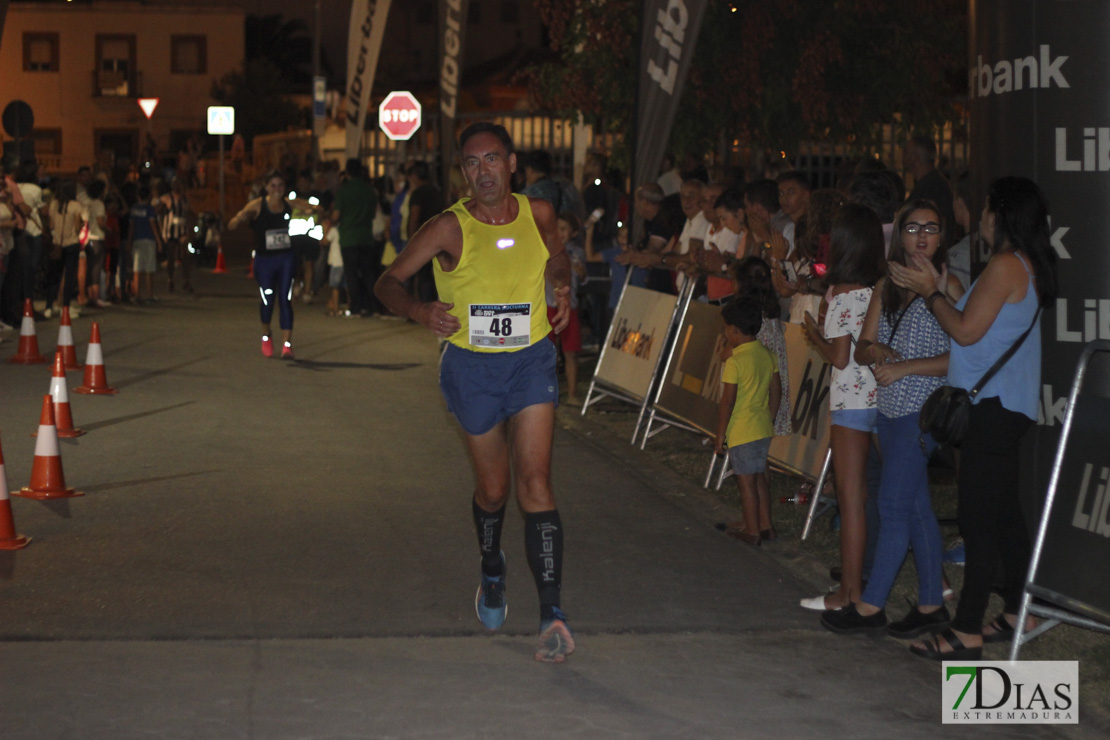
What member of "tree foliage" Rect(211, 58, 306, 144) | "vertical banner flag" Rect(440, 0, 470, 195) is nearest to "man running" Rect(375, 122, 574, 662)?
"vertical banner flag" Rect(440, 0, 470, 195)

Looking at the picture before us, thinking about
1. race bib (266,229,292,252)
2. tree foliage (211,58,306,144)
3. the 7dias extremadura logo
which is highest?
tree foliage (211,58,306,144)

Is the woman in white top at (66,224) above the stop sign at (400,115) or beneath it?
beneath

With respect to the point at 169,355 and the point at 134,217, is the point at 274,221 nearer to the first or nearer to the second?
the point at 169,355

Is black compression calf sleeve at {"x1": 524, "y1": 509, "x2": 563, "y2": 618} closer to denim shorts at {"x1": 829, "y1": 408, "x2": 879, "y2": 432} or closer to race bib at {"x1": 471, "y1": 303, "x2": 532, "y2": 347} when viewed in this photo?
race bib at {"x1": 471, "y1": 303, "x2": 532, "y2": 347}

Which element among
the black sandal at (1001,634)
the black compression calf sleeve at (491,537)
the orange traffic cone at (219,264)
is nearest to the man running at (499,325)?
the black compression calf sleeve at (491,537)

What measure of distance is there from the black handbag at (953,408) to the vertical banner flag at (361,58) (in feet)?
66.5

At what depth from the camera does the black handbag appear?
19.1 feet

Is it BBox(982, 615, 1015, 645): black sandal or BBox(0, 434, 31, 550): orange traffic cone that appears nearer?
BBox(982, 615, 1015, 645): black sandal

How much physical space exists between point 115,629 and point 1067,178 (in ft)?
16.0

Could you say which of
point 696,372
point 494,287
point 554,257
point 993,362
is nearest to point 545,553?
point 494,287

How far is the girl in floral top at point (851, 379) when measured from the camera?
21.3 feet

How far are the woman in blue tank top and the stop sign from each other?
70.4 feet

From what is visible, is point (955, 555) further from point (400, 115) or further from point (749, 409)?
point (400, 115)

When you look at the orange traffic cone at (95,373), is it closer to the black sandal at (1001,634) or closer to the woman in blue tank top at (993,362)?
the woman in blue tank top at (993,362)
